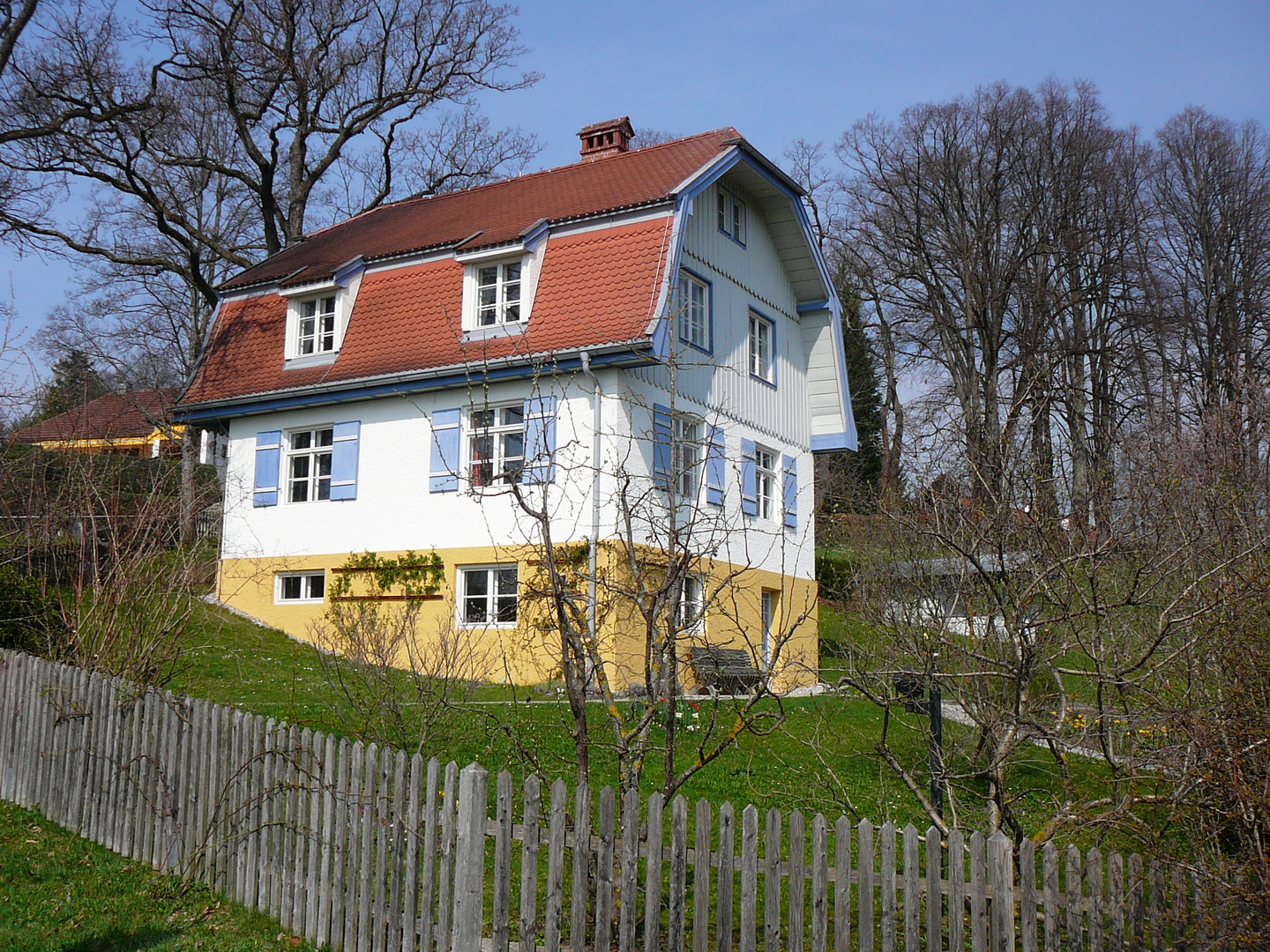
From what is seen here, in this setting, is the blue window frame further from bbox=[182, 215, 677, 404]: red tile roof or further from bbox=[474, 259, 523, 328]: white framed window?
bbox=[474, 259, 523, 328]: white framed window

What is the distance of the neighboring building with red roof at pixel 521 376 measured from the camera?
55.0ft

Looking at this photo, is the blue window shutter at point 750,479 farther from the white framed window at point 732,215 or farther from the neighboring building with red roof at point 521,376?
the white framed window at point 732,215

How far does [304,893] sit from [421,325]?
13.1 meters

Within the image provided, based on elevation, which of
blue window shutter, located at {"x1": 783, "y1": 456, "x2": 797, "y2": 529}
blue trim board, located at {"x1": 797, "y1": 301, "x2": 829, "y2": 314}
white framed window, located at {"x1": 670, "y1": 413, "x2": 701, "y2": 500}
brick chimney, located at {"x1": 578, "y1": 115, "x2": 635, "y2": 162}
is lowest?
white framed window, located at {"x1": 670, "y1": 413, "x2": 701, "y2": 500}

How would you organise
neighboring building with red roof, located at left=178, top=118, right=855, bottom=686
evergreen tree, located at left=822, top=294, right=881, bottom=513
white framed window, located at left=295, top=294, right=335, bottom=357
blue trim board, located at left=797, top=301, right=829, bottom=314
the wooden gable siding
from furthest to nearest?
evergreen tree, located at left=822, top=294, right=881, bottom=513 < blue trim board, located at left=797, top=301, right=829, bottom=314 < white framed window, located at left=295, top=294, right=335, bottom=357 < the wooden gable siding < neighboring building with red roof, located at left=178, top=118, right=855, bottom=686

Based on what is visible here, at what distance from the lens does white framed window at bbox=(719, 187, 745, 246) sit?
19.9 meters

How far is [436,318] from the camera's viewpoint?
18.5m

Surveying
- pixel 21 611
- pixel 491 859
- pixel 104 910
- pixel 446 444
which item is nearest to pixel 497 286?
pixel 446 444

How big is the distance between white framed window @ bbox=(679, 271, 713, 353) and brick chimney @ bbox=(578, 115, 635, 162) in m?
5.22

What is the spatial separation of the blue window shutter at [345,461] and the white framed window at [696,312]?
18.6ft

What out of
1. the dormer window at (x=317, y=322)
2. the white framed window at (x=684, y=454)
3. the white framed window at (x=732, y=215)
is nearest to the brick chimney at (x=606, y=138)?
the white framed window at (x=732, y=215)

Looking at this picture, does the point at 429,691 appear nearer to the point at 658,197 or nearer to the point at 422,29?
the point at 658,197

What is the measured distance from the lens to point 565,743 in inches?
438

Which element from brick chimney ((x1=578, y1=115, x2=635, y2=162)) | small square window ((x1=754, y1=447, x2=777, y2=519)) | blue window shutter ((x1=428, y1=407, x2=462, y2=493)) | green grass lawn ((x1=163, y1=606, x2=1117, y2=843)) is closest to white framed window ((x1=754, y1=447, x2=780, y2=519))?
small square window ((x1=754, y1=447, x2=777, y2=519))
